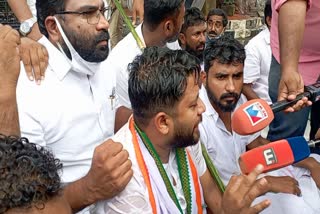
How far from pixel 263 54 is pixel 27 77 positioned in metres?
2.38

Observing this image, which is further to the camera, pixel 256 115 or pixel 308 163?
pixel 308 163

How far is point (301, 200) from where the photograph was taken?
3002 millimetres

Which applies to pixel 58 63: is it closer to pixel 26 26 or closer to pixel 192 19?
pixel 26 26

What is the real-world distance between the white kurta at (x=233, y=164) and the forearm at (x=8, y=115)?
126cm

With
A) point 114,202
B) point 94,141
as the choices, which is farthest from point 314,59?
point 114,202

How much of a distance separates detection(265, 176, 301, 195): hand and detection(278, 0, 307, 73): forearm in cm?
62

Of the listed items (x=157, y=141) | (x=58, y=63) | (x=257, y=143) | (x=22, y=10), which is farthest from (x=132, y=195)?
(x=22, y=10)

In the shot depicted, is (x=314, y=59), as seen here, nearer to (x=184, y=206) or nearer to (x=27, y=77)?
(x=184, y=206)

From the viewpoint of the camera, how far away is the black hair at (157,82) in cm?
230

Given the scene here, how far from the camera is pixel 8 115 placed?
2064 millimetres

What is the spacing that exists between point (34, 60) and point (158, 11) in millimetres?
1414

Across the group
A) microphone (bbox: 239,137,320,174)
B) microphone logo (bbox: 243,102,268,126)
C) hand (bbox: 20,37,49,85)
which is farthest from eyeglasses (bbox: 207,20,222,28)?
microphone (bbox: 239,137,320,174)

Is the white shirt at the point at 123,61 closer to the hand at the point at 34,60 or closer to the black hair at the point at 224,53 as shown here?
the black hair at the point at 224,53

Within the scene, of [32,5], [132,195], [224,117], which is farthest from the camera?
[32,5]
